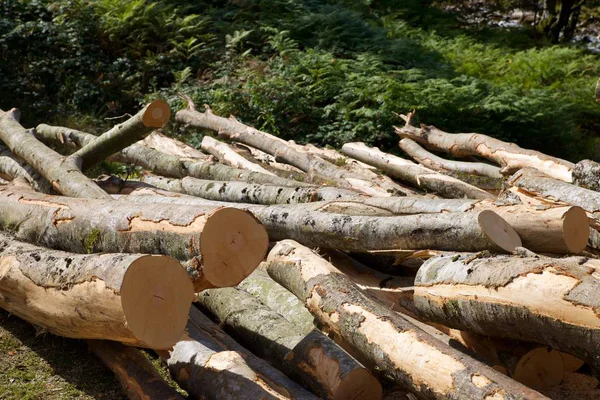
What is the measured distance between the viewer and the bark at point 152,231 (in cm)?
399

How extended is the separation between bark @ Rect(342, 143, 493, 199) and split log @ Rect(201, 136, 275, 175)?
1.63m

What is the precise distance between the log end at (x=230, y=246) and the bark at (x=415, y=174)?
12.2ft

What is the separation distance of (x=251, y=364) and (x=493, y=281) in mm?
1522

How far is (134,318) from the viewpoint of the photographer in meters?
3.58

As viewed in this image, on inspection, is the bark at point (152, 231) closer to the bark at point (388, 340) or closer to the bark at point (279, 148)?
the bark at point (388, 340)

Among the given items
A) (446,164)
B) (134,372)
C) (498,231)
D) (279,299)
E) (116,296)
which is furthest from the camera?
(446,164)

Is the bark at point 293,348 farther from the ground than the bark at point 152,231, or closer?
closer

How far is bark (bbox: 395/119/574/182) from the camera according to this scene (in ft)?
25.0

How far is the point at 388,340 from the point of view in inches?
161

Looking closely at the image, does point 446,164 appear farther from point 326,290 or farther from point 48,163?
point 326,290

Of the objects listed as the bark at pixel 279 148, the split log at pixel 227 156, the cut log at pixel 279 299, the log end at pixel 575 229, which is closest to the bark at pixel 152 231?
the cut log at pixel 279 299

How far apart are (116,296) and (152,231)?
2.99 ft

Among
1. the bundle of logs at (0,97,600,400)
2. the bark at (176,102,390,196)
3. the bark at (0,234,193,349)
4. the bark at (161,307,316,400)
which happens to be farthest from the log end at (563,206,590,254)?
the bark at (176,102,390,196)

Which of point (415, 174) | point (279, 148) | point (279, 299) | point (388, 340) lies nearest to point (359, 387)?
point (388, 340)
